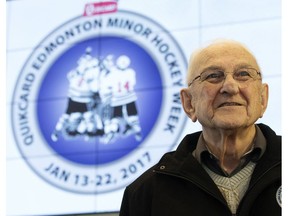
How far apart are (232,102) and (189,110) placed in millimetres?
147

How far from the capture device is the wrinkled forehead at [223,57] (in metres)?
1.09

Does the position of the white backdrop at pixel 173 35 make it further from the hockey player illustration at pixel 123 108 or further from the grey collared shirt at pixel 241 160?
the grey collared shirt at pixel 241 160

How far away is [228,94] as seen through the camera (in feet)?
3.46

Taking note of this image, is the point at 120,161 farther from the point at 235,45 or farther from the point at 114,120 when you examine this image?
the point at 235,45

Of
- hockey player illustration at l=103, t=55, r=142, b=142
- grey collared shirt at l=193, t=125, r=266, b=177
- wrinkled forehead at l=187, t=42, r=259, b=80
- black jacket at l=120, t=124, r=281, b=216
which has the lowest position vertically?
black jacket at l=120, t=124, r=281, b=216

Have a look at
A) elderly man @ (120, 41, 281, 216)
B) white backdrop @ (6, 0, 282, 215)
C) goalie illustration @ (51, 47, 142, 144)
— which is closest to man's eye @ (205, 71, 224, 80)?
elderly man @ (120, 41, 281, 216)

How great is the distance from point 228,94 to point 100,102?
105 centimetres

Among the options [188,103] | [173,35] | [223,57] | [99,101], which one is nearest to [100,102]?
[99,101]

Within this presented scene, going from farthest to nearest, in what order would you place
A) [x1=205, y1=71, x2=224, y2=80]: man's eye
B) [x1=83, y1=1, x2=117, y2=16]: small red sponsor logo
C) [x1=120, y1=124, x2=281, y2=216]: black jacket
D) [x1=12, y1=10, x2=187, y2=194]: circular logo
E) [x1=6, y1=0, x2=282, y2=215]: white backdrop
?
[x1=83, y1=1, x2=117, y2=16]: small red sponsor logo < [x1=12, y1=10, x2=187, y2=194]: circular logo < [x1=6, y1=0, x2=282, y2=215]: white backdrop < [x1=205, y1=71, x2=224, y2=80]: man's eye < [x1=120, y1=124, x2=281, y2=216]: black jacket

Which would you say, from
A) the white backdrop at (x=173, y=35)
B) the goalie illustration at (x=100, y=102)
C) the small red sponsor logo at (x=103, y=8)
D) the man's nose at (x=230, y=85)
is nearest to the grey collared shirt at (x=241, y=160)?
the man's nose at (x=230, y=85)

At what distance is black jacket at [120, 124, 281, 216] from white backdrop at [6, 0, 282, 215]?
79 centimetres

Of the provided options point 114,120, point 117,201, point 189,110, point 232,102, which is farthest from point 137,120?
point 232,102

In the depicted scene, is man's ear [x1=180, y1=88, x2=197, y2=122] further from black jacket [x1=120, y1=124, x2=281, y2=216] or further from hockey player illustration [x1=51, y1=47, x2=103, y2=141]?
hockey player illustration [x1=51, y1=47, x2=103, y2=141]

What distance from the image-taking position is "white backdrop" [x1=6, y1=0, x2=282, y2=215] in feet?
6.26
